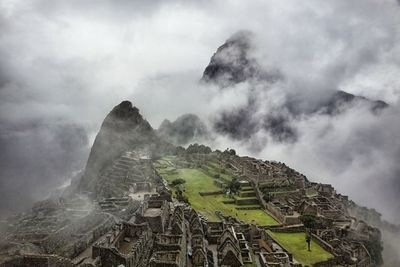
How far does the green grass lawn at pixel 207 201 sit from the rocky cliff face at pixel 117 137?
1944 centimetres

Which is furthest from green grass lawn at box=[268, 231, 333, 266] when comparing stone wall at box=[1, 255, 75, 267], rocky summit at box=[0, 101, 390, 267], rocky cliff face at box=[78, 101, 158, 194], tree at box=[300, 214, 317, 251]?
rocky cliff face at box=[78, 101, 158, 194]

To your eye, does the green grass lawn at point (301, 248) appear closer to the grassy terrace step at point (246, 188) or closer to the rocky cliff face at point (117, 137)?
the grassy terrace step at point (246, 188)

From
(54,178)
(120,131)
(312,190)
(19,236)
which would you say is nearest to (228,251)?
(19,236)

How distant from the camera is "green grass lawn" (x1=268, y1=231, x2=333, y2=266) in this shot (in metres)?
60.1

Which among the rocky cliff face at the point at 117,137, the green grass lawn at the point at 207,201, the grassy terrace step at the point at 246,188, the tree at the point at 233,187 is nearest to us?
the green grass lawn at the point at 207,201

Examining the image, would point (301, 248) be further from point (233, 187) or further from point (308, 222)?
point (233, 187)

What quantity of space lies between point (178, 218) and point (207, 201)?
35.4 meters

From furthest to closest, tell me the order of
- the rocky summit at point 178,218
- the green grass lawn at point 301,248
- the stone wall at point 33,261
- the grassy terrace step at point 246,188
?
the grassy terrace step at point 246,188 < the green grass lawn at point 301,248 < the rocky summit at point 178,218 < the stone wall at point 33,261

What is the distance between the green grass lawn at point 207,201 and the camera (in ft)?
243

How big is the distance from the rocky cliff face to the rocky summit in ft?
1.13

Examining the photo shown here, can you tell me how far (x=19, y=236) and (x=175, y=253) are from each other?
15.7 meters

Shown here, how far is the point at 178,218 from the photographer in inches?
1813

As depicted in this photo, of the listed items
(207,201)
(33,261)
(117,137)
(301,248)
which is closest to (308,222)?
(301,248)

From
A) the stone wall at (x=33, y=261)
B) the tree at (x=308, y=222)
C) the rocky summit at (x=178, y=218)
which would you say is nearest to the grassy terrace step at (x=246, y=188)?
the rocky summit at (x=178, y=218)
